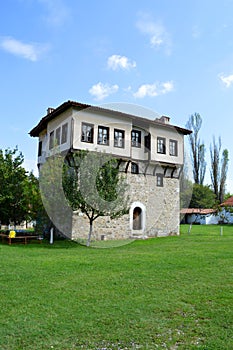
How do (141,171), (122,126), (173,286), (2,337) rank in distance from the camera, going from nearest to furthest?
(2,337), (173,286), (122,126), (141,171)

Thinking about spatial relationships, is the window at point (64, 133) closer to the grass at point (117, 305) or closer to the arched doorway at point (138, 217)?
the arched doorway at point (138, 217)

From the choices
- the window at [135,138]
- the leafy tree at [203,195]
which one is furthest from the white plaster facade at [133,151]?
the leafy tree at [203,195]

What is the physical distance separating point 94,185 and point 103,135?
443 cm

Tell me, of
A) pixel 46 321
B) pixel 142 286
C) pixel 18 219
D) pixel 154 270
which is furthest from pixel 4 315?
pixel 18 219

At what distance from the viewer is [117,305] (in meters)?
6.46

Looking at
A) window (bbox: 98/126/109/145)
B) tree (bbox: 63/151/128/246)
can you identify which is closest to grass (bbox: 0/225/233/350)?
tree (bbox: 63/151/128/246)

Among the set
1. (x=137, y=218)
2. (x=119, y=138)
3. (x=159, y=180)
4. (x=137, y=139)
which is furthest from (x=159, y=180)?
(x=119, y=138)

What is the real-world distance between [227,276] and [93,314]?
13.9ft

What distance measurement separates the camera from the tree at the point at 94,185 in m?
16.3

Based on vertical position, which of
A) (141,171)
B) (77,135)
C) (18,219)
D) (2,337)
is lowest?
(2,337)

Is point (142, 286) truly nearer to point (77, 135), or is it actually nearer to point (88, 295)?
point (88, 295)

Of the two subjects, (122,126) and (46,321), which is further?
(122,126)

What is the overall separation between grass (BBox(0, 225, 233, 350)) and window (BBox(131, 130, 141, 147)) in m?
12.0

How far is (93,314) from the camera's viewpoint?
5965 mm
